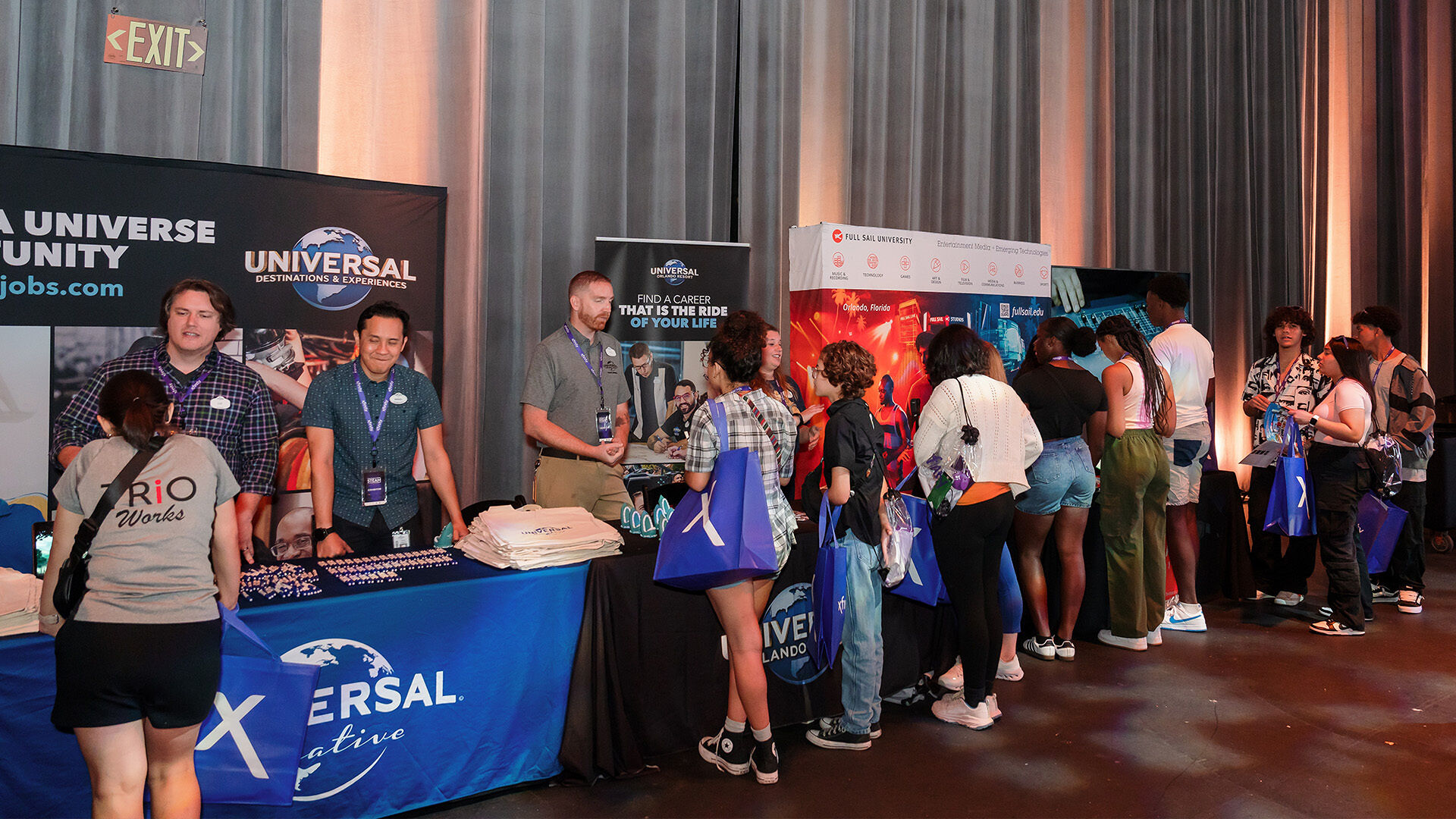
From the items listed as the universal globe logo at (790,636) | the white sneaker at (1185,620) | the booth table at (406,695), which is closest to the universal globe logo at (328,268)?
the booth table at (406,695)

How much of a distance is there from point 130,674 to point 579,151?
393 centimetres

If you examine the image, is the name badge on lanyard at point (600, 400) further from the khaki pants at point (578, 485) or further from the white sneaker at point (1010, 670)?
the white sneaker at point (1010, 670)

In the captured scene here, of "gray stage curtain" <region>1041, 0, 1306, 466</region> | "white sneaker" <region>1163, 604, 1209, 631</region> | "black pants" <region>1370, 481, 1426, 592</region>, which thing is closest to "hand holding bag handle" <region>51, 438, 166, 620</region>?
"white sneaker" <region>1163, 604, 1209, 631</region>

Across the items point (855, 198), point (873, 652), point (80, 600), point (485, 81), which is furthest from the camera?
point (855, 198)

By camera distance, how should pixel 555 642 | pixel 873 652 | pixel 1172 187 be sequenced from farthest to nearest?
1. pixel 1172 187
2. pixel 873 652
3. pixel 555 642

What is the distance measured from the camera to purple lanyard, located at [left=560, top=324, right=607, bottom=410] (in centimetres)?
364

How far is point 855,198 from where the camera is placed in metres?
6.34

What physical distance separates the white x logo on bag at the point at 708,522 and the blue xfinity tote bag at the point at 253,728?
995mm

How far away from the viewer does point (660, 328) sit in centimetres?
481

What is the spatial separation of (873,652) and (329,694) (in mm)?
1611

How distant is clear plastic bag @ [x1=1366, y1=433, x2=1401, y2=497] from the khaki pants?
11.7ft

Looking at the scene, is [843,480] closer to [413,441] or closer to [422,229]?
[413,441]

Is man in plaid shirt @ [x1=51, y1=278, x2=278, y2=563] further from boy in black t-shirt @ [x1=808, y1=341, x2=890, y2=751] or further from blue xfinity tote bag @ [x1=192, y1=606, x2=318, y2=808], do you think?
boy in black t-shirt @ [x1=808, y1=341, x2=890, y2=751]

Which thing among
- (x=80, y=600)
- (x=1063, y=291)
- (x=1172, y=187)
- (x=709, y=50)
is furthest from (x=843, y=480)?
(x=1172, y=187)
